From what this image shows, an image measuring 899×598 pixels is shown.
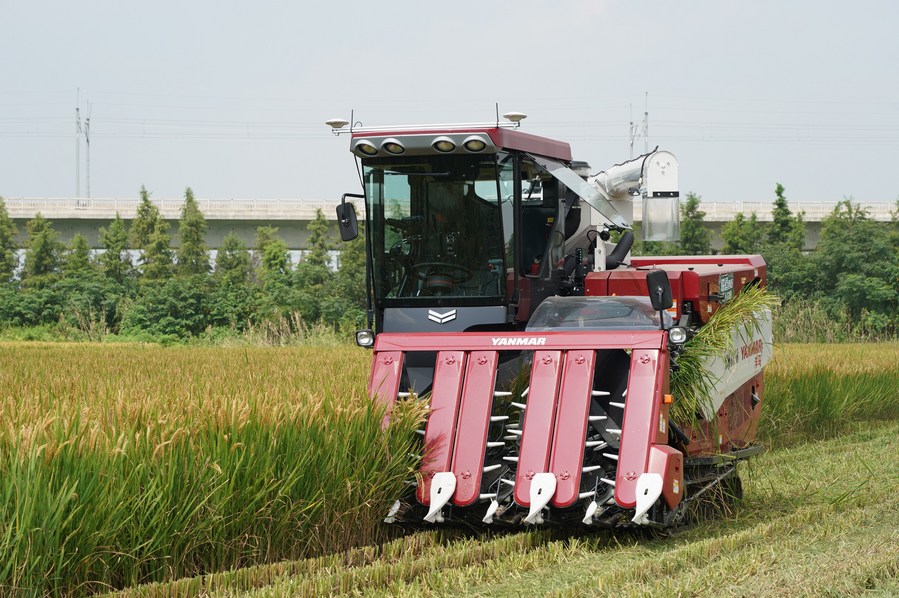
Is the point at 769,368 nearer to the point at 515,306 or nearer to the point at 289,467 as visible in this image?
the point at 515,306

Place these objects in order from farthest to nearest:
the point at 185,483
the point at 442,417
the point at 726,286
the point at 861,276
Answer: the point at 861,276, the point at 726,286, the point at 442,417, the point at 185,483

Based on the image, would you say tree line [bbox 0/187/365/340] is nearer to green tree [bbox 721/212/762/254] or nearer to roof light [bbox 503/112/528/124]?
green tree [bbox 721/212/762/254]

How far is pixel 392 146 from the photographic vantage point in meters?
7.48

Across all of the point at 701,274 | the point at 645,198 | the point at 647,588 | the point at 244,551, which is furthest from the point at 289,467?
the point at 645,198

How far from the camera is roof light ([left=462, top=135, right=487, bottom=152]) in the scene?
7.39 metres

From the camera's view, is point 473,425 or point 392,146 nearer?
point 473,425

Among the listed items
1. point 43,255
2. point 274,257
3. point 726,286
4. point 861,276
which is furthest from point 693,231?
point 726,286

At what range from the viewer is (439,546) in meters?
6.09

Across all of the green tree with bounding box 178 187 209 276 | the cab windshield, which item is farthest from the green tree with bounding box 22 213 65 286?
the cab windshield

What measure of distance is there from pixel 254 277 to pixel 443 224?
31.0 metres

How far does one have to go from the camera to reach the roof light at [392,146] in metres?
7.46

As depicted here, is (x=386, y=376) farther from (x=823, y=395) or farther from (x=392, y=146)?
(x=823, y=395)

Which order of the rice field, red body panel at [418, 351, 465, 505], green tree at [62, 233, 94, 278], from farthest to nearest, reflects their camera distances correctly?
green tree at [62, 233, 94, 278] < red body panel at [418, 351, 465, 505] < the rice field

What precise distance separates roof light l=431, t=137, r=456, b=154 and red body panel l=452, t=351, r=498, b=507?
1.50 m
